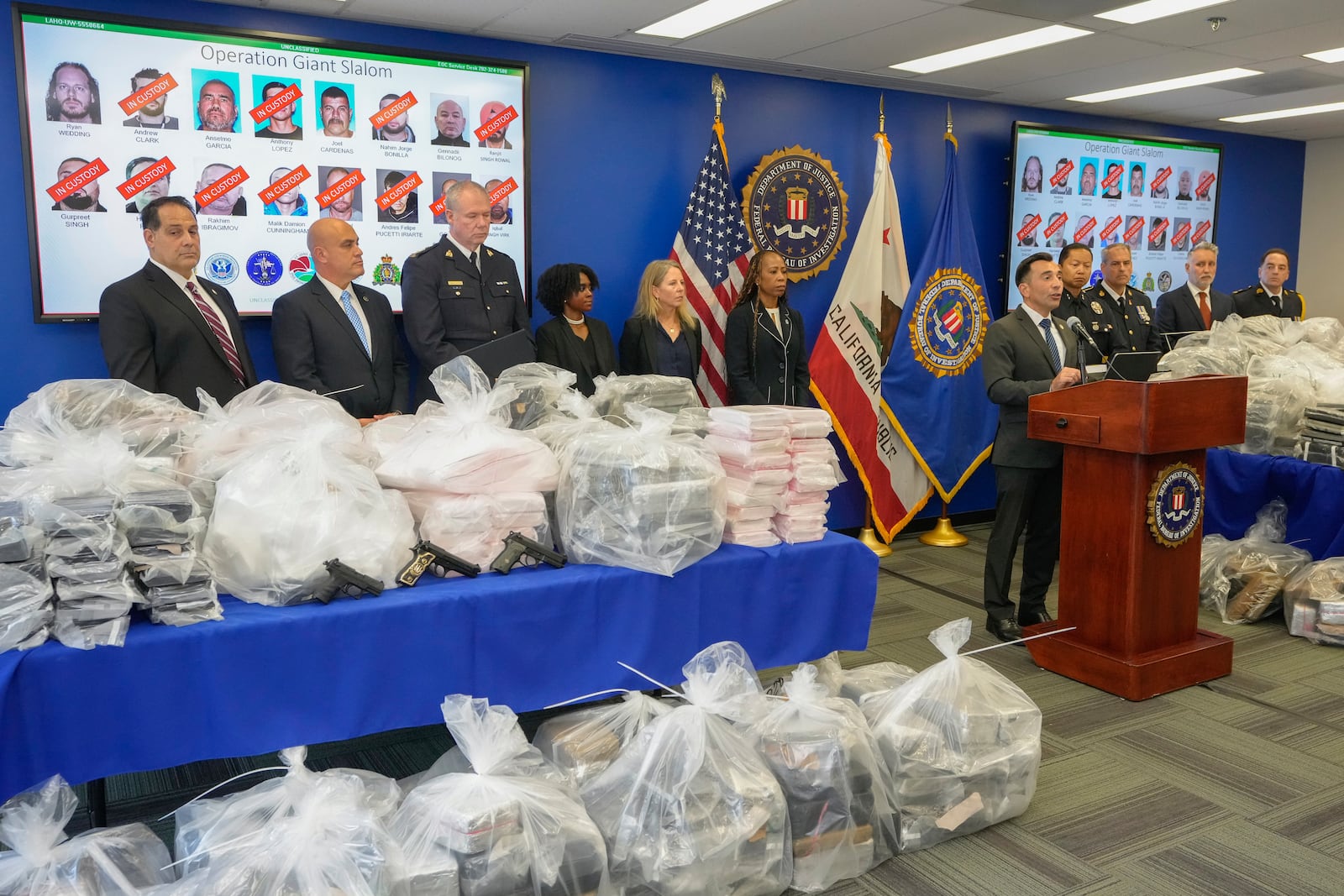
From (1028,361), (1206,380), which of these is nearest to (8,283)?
(1028,361)

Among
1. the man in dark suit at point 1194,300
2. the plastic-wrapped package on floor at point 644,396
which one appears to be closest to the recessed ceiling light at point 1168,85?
the man in dark suit at point 1194,300

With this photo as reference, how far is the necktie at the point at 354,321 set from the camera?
3.79m

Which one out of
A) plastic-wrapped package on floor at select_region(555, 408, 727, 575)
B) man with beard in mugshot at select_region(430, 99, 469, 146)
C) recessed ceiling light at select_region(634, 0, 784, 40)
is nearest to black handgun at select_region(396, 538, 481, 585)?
plastic-wrapped package on floor at select_region(555, 408, 727, 575)

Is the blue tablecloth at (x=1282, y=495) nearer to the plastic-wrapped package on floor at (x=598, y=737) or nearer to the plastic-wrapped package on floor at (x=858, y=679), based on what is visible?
the plastic-wrapped package on floor at (x=858, y=679)

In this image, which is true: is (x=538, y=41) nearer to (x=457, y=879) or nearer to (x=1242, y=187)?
(x=457, y=879)

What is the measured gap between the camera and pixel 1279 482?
15.7 ft

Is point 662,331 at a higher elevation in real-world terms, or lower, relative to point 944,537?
higher

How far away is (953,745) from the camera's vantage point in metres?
2.50

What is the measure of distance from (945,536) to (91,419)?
193 inches

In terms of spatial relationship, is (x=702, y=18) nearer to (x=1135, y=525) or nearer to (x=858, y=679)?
(x=1135, y=525)

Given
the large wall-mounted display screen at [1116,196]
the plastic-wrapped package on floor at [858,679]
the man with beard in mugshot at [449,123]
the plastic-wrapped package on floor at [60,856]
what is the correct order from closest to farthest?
1. the plastic-wrapped package on floor at [60,856]
2. the plastic-wrapped package on floor at [858,679]
3. the man with beard in mugshot at [449,123]
4. the large wall-mounted display screen at [1116,196]

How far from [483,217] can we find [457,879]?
2.80 meters

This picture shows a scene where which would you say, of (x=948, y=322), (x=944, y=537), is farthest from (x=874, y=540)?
(x=948, y=322)

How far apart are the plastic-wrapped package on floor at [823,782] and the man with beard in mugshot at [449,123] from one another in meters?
3.26
